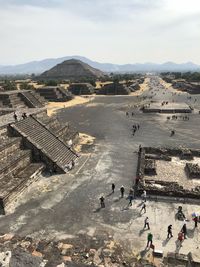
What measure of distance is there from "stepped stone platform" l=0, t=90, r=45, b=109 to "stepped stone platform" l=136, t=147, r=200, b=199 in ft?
121

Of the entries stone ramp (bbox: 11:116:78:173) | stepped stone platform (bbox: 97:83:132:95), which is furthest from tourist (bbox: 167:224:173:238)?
stepped stone platform (bbox: 97:83:132:95)

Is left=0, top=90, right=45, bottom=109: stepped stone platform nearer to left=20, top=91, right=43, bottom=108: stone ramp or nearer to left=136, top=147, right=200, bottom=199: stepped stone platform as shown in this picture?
left=20, top=91, right=43, bottom=108: stone ramp

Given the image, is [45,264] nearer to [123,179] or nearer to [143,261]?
[143,261]

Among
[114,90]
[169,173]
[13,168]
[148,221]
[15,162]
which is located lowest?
[148,221]

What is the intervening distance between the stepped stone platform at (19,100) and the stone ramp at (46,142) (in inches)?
1093

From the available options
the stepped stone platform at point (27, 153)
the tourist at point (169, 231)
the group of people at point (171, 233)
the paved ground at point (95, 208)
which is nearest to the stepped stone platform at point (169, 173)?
the paved ground at point (95, 208)

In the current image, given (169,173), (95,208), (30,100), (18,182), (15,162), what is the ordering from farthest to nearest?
(30,100) < (169,173) < (15,162) < (18,182) < (95,208)

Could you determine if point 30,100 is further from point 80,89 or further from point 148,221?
point 148,221

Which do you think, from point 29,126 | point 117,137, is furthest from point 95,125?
point 29,126

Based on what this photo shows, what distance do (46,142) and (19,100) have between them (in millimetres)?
37066

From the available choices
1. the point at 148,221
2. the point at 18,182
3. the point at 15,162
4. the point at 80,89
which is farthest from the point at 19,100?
the point at 148,221

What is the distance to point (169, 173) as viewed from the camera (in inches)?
1117

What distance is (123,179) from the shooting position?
86.9ft

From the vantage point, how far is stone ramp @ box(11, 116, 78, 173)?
29000mm
